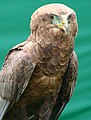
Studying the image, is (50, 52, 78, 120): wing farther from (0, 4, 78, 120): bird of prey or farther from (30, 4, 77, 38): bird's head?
(30, 4, 77, 38): bird's head

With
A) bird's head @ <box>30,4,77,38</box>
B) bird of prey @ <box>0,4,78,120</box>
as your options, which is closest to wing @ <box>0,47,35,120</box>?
bird of prey @ <box>0,4,78,120</box>

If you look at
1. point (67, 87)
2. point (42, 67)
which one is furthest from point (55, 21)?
point (67, 87)

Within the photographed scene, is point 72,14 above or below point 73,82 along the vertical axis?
above

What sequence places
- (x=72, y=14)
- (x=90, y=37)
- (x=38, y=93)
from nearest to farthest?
(x=72, y=14)
(x=38, y=93)
(x=90, y=37)

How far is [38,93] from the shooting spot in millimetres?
2449

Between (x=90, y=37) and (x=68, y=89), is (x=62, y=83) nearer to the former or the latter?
(x=68, y=89)

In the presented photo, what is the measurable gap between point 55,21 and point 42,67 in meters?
0.26

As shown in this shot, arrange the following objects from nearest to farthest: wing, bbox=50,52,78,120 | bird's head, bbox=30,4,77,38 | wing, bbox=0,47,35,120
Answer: bird's head, bbox=30,4,77,38
wing, bbox=0,47,35,120
wing, bbox=50,52,78,120

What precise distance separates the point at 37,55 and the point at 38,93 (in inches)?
8.1

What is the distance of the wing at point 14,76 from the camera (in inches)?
91.9

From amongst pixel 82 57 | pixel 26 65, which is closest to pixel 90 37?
pixel 82 57

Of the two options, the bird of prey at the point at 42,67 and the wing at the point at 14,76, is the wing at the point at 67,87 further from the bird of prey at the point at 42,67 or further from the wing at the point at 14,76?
the wing at the point at 14,76

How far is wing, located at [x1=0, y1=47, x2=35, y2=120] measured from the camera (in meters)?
2.33

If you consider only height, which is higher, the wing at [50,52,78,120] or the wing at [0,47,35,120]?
the wing at [0,47,35,120]
